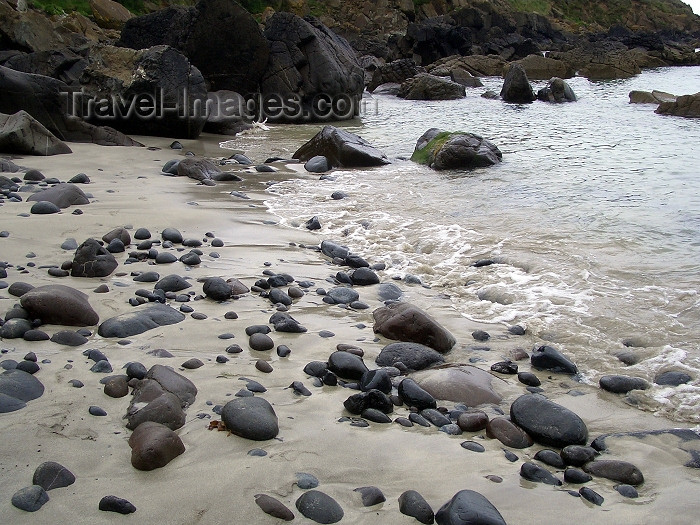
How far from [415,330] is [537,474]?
1.40 meters

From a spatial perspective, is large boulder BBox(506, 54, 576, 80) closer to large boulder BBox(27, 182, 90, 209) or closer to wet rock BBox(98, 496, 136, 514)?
large boulder BBox(27, 182, 90, 209)

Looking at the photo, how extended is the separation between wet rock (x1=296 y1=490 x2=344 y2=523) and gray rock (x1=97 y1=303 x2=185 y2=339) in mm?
1612

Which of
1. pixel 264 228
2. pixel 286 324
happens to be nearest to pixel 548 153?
pixel 264 228

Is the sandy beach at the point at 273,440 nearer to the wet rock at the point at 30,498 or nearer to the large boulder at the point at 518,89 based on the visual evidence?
the wet rock at the point at 30,498

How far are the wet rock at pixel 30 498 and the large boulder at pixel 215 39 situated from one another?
1455cm

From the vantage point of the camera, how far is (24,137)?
823 cm

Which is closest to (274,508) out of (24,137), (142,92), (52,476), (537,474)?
(52,476)

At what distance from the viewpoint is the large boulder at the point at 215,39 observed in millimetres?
15336

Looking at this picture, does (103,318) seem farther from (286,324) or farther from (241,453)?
(241,453)

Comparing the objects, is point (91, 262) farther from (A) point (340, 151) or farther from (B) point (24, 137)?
(A) point (340, 151)

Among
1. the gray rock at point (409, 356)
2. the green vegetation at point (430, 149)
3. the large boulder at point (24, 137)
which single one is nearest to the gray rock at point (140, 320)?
the gray rock at point (409, 356)

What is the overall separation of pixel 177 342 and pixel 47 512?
1449 mm

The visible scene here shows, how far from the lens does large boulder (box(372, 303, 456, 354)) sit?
3771 millimetres

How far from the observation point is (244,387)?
296 cm
